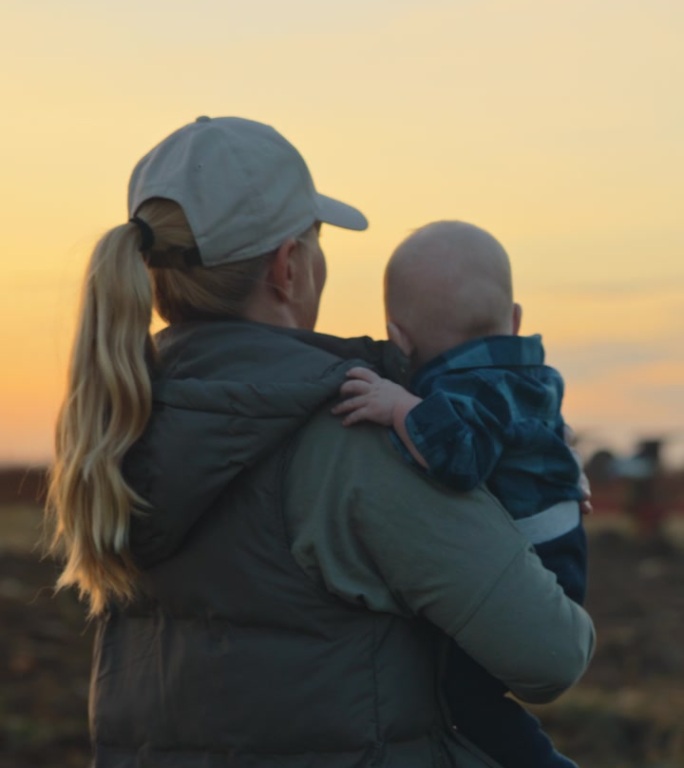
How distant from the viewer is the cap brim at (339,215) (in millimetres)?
2787

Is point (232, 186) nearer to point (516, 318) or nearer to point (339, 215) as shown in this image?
point (339, 215)

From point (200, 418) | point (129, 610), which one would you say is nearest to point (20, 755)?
point (129, 610)

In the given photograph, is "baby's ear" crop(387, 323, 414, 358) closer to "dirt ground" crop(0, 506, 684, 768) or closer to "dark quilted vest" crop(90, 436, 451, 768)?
"dark quilted vest" crop(90, 436, 451, 768)

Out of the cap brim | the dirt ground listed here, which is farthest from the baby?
the dirt ground

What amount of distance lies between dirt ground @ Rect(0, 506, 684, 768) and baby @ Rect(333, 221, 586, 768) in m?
3.04

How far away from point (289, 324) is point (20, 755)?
328 centimetres

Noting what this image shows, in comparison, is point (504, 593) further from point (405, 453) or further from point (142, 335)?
point (142, 335)

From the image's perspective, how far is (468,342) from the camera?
2771mm

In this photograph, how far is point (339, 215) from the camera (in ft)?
9.29

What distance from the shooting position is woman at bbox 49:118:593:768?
2.47 m

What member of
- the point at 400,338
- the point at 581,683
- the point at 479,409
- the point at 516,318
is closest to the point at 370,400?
the point at 479,409

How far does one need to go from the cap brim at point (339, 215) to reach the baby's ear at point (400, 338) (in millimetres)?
177

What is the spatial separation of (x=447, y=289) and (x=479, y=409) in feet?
1.05

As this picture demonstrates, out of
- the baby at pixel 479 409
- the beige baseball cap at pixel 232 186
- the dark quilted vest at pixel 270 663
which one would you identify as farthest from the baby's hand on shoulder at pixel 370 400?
the beige baseball cap at pixel 232 186
